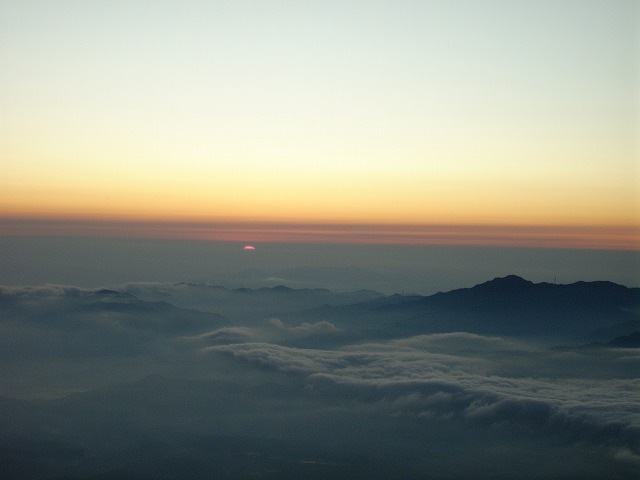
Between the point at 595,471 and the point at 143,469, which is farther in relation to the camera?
the point at 143,469

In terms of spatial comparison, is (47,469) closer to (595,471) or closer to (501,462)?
(501,462)

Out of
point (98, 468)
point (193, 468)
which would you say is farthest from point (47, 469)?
point (193, 468)

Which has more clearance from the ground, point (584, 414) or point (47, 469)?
point (584, 414)

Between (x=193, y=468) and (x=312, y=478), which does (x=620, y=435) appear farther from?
(x=193, y=468)

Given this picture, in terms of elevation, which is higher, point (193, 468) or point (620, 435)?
point (620, 435)

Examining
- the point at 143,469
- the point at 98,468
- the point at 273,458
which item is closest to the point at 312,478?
the point at 273,458

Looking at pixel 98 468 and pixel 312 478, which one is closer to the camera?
pixel 312 478

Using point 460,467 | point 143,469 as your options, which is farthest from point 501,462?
point 143,469

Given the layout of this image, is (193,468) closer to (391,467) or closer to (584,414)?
(391,467)
